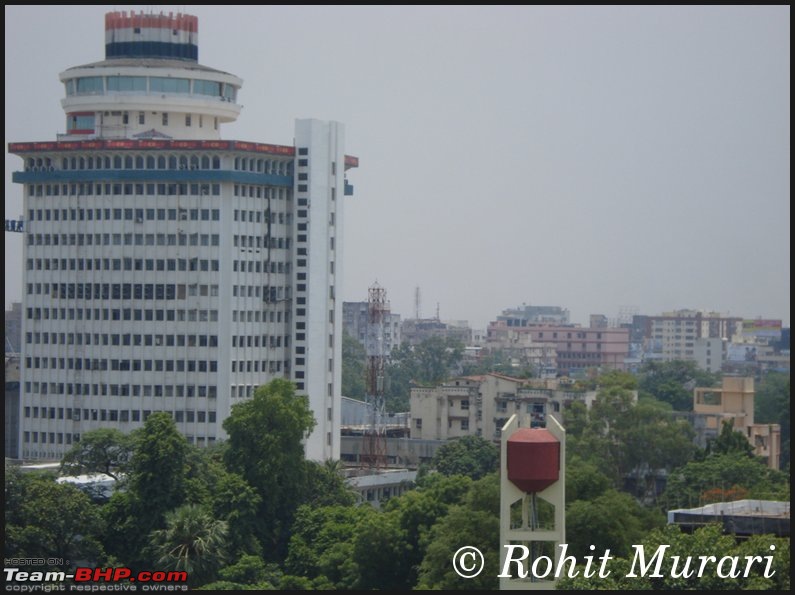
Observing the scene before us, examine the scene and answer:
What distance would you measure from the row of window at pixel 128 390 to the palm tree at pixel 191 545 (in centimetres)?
4384

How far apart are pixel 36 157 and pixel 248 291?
1547 cm

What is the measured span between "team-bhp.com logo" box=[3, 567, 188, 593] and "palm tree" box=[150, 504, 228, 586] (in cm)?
95

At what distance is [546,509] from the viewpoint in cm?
8581

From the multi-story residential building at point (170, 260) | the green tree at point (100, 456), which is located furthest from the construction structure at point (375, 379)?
the green tree at point (100, 456)

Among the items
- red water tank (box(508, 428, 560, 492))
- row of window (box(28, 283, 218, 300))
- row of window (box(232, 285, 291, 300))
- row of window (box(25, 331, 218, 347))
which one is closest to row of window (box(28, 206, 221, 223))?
row of window (box(28, 283, 218, 300))

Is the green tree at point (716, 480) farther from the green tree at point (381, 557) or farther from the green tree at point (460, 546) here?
the green tree at point (460, 546)

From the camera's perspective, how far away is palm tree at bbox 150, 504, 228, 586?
318 feet

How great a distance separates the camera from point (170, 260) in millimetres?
145250

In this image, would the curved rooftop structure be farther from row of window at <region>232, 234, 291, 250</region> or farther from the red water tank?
the red water tank

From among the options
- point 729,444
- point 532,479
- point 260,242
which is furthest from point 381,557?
point 260,242

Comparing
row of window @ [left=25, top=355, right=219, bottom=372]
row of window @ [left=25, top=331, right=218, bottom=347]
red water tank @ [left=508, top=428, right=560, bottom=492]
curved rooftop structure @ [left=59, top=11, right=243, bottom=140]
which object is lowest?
red water tank @ [left=508, top=428, right=560, bottom=492]

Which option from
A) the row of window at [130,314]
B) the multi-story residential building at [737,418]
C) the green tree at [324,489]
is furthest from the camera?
the multi-story residential building at [737,418]

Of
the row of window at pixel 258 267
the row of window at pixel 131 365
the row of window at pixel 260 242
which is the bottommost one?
the row of window at pixel 131 365

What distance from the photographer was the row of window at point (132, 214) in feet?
474
